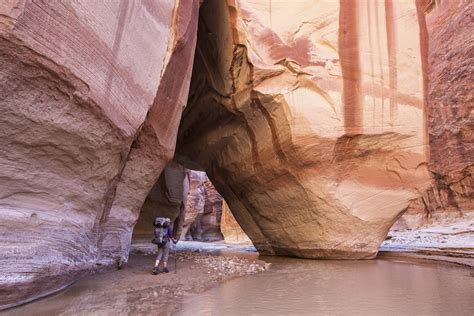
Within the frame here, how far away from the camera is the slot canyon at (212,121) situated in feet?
11.4

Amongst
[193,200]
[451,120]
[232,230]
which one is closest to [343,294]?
[451,120]

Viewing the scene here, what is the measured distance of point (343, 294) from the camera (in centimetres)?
383

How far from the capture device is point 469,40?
15.1 m

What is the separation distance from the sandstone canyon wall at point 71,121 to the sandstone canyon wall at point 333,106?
8.41 feet

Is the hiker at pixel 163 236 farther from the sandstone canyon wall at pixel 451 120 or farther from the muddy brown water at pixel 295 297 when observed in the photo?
the sandstone canyon wall at pixel 451 120

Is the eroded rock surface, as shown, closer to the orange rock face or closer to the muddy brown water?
the orange rock face

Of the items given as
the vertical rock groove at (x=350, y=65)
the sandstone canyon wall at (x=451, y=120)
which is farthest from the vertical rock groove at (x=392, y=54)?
the sandstone canyon wall at (x=451, y=120)

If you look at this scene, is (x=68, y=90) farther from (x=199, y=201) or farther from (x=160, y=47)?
(x=199, y=201)

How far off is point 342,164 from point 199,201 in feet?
71.4

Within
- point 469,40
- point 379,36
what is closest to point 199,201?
point 469,40

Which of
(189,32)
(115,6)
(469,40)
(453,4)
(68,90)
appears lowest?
(68,90)

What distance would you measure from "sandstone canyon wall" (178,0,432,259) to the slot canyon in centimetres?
3

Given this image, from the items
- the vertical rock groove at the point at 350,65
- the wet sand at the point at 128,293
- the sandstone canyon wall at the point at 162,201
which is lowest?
the wet sand at the point at 128,293

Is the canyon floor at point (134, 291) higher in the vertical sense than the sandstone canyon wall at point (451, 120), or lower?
lower
